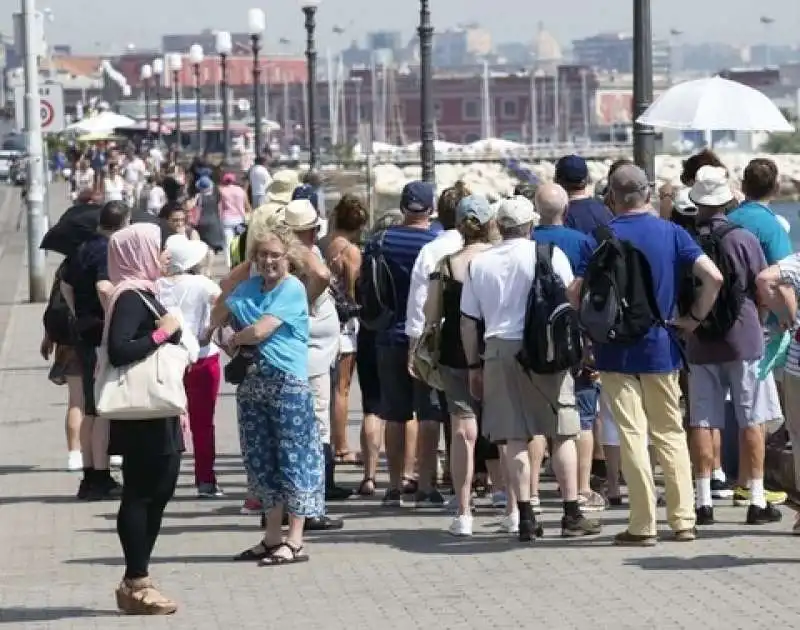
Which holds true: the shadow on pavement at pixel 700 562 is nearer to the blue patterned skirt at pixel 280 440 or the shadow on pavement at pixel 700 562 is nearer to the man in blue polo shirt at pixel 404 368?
the blue patterned skirt at pixel 280 440

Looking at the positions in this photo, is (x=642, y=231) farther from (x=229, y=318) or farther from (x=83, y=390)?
(x=83, y=390)

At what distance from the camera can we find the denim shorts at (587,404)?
40.0 ft

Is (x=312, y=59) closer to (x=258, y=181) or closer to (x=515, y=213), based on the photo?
(x=258, y=181)

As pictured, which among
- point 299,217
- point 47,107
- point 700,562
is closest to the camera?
point 700,562

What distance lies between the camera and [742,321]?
12000 millimetres

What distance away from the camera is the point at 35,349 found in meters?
24.3

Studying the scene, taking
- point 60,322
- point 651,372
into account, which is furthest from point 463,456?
point 60,322

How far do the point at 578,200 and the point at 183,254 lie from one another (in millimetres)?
2233

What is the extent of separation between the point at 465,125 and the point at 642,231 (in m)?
174

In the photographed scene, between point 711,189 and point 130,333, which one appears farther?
point 711,189

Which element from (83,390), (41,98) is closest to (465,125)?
(41,98)

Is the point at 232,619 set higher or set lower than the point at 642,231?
lower

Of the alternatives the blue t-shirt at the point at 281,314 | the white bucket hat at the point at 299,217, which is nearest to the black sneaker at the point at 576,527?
the blue t-shirt at the point at 281,314

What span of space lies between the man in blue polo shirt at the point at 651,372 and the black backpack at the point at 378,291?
71.0 inches
